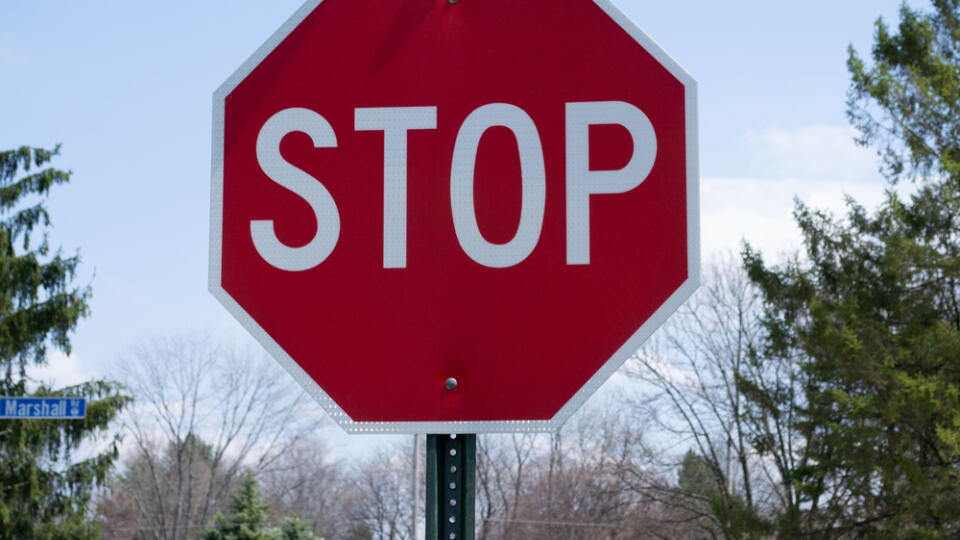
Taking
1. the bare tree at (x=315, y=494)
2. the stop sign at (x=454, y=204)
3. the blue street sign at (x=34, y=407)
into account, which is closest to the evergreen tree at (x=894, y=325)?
the blue street sign at (x=34, y=407)

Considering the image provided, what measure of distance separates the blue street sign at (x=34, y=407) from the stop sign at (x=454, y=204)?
10555mm

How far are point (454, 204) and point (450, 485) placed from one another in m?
0.49

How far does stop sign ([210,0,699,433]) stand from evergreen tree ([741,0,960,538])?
15766 millimetres

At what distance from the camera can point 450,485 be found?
1.98 m

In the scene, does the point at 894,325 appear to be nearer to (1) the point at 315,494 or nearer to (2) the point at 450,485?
(2) the point at 450,485

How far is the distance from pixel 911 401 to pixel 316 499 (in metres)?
38.5

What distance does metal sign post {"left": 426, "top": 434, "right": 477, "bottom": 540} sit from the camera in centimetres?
196

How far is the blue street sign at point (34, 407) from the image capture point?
11.7m

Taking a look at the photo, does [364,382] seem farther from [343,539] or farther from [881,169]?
[343,539]

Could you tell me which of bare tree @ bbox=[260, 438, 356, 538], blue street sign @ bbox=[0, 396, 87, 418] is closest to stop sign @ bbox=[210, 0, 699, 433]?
blue street sign @ bbox=[0, 396, 87, 418]

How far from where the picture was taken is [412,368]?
195cm

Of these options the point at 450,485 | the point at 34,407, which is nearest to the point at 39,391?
the point at 34,407

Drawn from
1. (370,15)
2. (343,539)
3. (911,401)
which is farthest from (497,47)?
(343,539)

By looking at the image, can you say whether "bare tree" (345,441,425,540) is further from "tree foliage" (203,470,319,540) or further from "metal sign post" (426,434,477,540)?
"metal sign post" (426,434,477,540)
